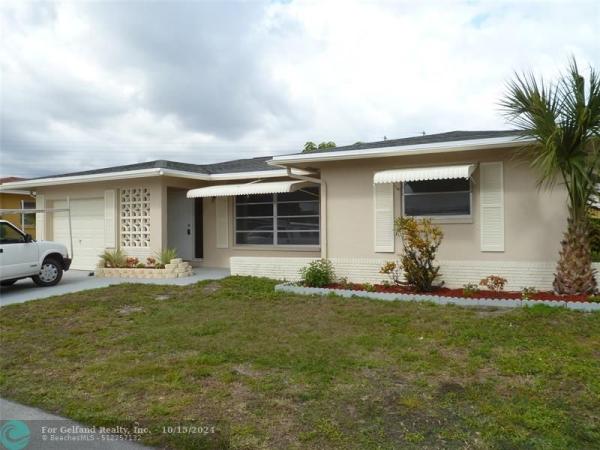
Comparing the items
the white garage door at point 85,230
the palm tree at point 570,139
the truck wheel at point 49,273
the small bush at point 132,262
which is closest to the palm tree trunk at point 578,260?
the palm tree at point 570,139

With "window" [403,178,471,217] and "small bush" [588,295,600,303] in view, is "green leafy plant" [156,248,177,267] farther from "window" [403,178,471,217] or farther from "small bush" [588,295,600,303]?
"small bush" [588,295,600,303]

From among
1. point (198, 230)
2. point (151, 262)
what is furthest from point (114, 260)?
point (198, 230)

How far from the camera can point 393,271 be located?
10367mm

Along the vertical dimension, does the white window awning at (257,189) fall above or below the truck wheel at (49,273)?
above

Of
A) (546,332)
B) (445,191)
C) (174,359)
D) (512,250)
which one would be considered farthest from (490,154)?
(174,359)

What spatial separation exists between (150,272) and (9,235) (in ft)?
11.6

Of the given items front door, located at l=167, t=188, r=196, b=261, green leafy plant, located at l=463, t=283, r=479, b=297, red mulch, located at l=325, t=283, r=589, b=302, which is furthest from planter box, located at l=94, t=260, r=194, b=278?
green leafy plant, located at l=463, t=283, r=479, b=297

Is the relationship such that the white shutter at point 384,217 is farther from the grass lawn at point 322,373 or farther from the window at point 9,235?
the window at point 9,235

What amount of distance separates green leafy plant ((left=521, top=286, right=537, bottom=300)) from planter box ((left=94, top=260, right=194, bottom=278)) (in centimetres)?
861

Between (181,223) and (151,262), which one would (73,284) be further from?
(181,223)

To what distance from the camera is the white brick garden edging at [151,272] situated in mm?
12797

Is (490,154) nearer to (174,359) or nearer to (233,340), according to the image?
(233,340)

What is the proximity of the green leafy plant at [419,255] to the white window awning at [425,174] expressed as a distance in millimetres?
900

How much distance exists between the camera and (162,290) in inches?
423
